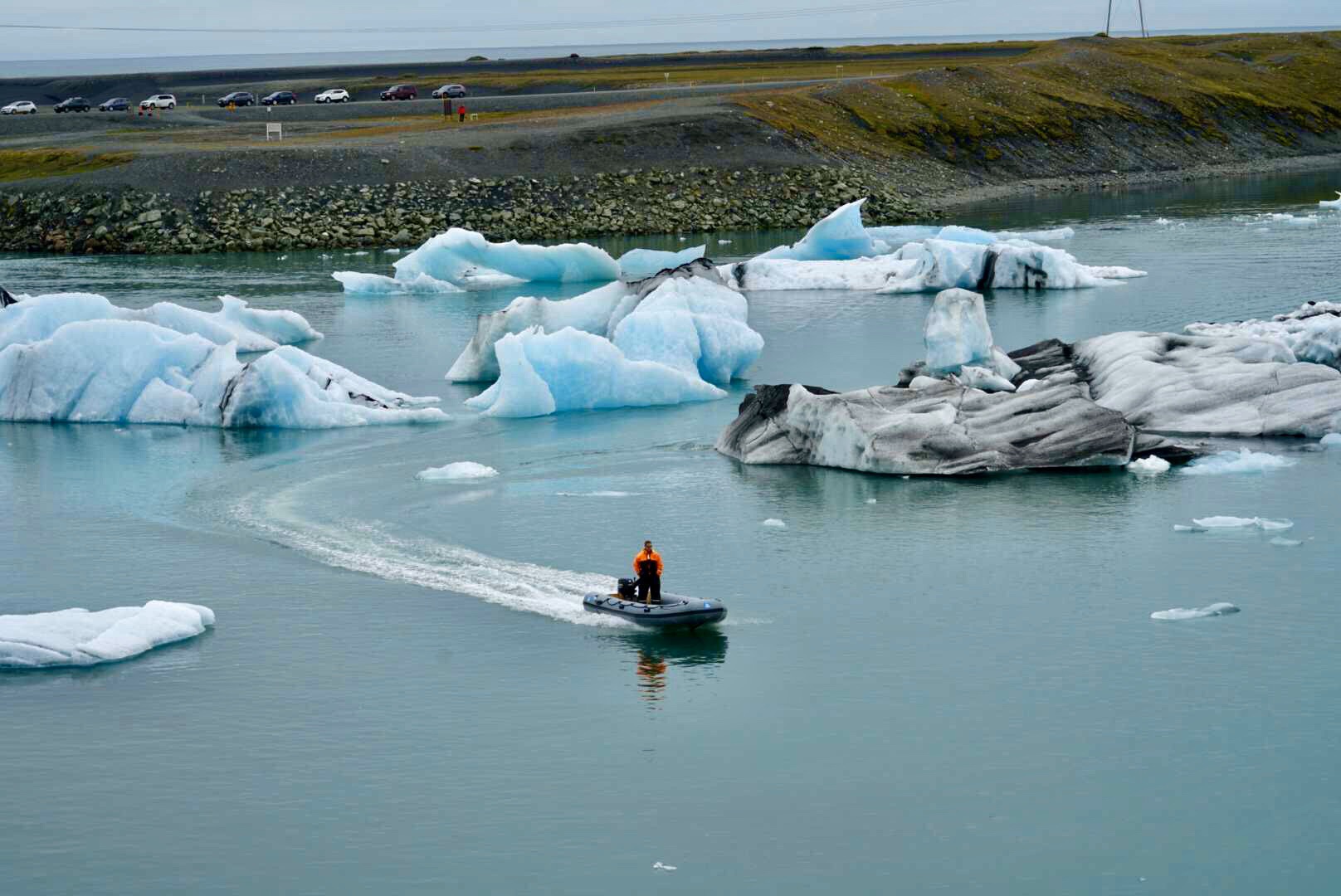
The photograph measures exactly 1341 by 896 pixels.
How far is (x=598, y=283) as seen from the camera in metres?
48.8

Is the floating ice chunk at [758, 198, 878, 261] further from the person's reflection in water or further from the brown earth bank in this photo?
the person's reflection in water

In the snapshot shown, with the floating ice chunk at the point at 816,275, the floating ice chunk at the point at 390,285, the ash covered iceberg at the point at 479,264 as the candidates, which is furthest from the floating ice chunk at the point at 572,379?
the floating ice chunk at the point at 390,285

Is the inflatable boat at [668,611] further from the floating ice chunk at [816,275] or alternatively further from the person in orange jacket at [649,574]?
the floating ice chunk at [816,275]

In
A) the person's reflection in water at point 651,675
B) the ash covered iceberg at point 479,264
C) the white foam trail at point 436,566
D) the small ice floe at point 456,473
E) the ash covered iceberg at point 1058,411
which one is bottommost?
the person's reflection in water at point 651,675

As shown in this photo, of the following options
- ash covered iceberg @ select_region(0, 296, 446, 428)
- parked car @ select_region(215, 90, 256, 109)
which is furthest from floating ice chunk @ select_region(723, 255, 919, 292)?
parked car @ select_region(215, 90, 256, 109)

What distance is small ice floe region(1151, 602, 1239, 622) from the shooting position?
18.3 meters

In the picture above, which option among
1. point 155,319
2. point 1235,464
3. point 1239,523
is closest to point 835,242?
point 155,319

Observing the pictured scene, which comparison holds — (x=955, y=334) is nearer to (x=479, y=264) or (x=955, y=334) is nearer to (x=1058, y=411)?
(x=1058, y=411)

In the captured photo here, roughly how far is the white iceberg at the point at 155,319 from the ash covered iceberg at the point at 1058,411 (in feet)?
44.0

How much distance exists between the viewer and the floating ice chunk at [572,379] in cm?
2997

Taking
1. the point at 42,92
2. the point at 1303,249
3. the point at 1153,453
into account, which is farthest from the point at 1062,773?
the point at 42,92

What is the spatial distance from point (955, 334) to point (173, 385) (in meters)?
15.2

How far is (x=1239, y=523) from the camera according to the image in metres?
21.5

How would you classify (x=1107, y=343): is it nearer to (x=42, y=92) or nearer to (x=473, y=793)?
(x=473, y=793)
